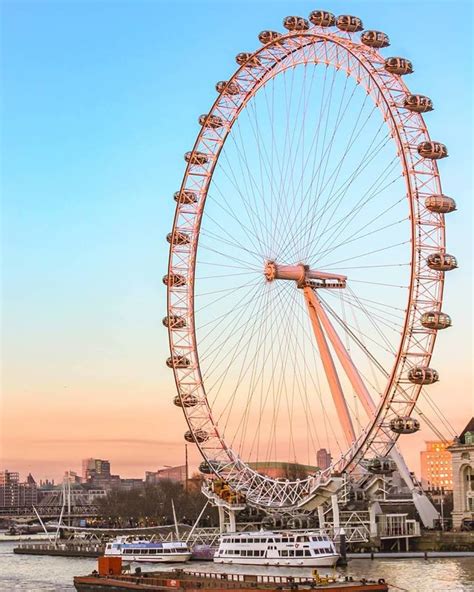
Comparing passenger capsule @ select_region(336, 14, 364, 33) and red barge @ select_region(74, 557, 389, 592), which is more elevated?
passenger capsule @ select_region(336, 14, 364, 33)

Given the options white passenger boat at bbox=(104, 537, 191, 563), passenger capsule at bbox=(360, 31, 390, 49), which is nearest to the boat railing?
white passenger boat at bbox=(104, 537, 191, 563)

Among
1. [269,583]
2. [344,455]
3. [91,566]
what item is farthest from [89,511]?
[269,583]

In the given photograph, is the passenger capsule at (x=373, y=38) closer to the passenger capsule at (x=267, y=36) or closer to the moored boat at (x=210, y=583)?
the passenger capsule at (x=267, y=36)

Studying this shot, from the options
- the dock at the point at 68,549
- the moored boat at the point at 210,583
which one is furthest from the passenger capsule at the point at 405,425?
the dock at the point at 68,549

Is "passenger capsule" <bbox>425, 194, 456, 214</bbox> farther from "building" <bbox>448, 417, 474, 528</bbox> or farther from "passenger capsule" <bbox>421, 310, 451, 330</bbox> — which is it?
"building" <bbox>448, 417, 474, 528</bbox>

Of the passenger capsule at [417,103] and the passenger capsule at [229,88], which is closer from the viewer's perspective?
the passenger capsule at [417,103]

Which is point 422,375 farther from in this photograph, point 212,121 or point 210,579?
point 212,121

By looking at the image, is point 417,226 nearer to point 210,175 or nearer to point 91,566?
point 210,175
